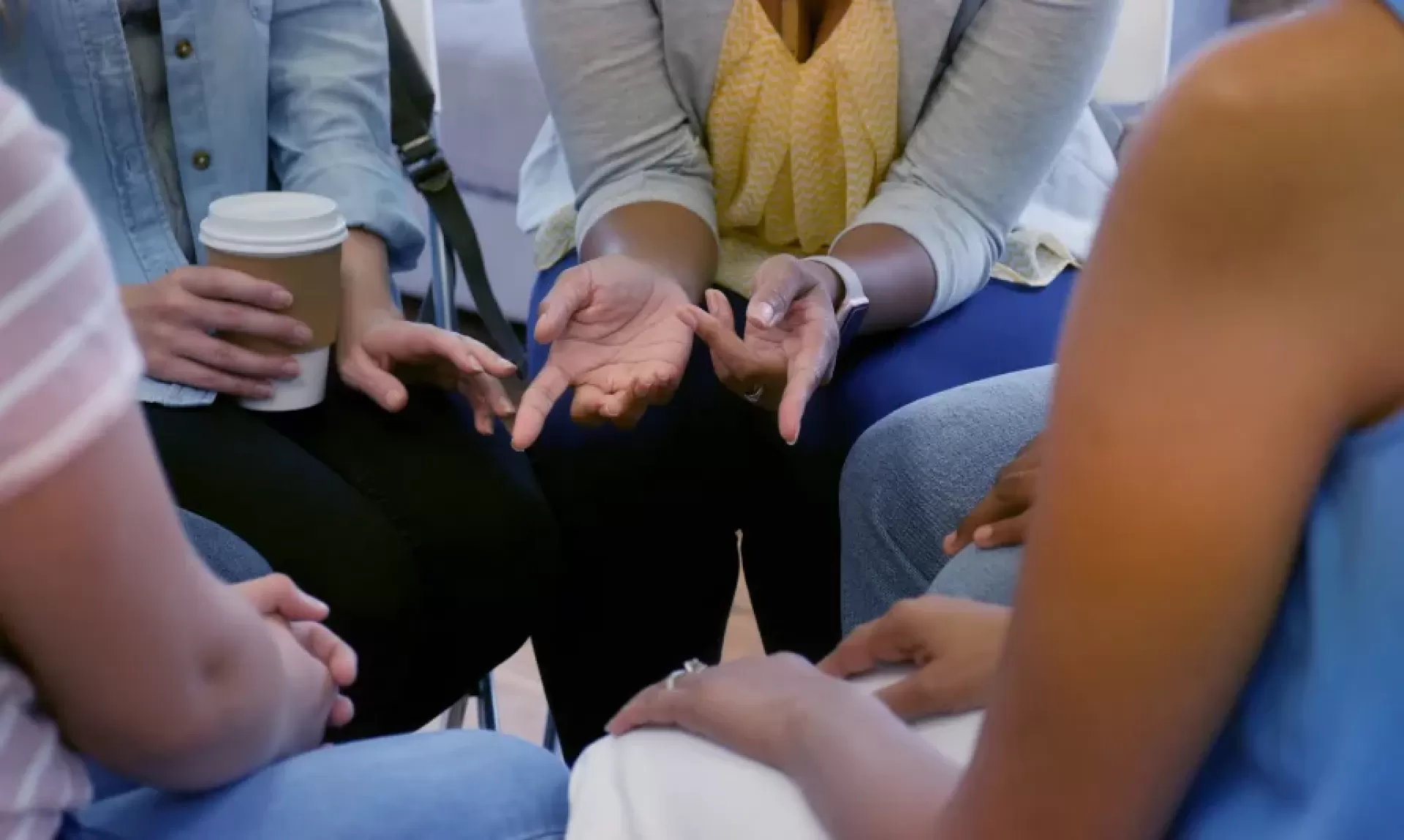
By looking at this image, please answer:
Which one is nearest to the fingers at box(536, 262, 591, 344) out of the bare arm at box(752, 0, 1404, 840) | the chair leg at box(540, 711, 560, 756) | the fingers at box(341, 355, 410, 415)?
the fingers at box(341, 355, 410, 415)

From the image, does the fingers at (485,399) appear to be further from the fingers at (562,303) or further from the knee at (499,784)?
the knee at (499,784)

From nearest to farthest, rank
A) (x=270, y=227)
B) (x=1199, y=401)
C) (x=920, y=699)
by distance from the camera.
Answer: (x=1199, y=401) < (x=920, y=699) < (x=270, y=227)

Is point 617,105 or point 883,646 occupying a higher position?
point 617,105

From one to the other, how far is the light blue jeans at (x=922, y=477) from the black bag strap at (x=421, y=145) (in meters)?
0.41

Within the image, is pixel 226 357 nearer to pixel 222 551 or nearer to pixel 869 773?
pixel 222 551

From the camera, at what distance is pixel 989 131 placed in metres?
1.10

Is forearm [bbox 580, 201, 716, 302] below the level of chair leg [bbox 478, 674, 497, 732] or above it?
above

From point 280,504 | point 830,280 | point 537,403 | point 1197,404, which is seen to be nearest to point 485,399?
point 537,403

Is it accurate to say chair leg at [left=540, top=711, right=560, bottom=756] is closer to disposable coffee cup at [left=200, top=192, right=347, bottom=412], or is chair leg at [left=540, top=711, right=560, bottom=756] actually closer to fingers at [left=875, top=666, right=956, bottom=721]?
disposable coffee cup at [left=200, top=192, right=347, bottom=412]

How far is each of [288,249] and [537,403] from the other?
0.20 meters

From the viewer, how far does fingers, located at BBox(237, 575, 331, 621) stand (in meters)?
0.64

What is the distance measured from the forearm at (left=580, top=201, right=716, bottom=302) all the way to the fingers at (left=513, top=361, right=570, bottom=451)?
147 mm

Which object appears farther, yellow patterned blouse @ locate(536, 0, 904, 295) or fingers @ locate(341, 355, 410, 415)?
yellow patterned blouse @ locate(536, 0, 904, 295)

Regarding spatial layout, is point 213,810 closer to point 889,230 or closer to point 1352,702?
point 1352,702
